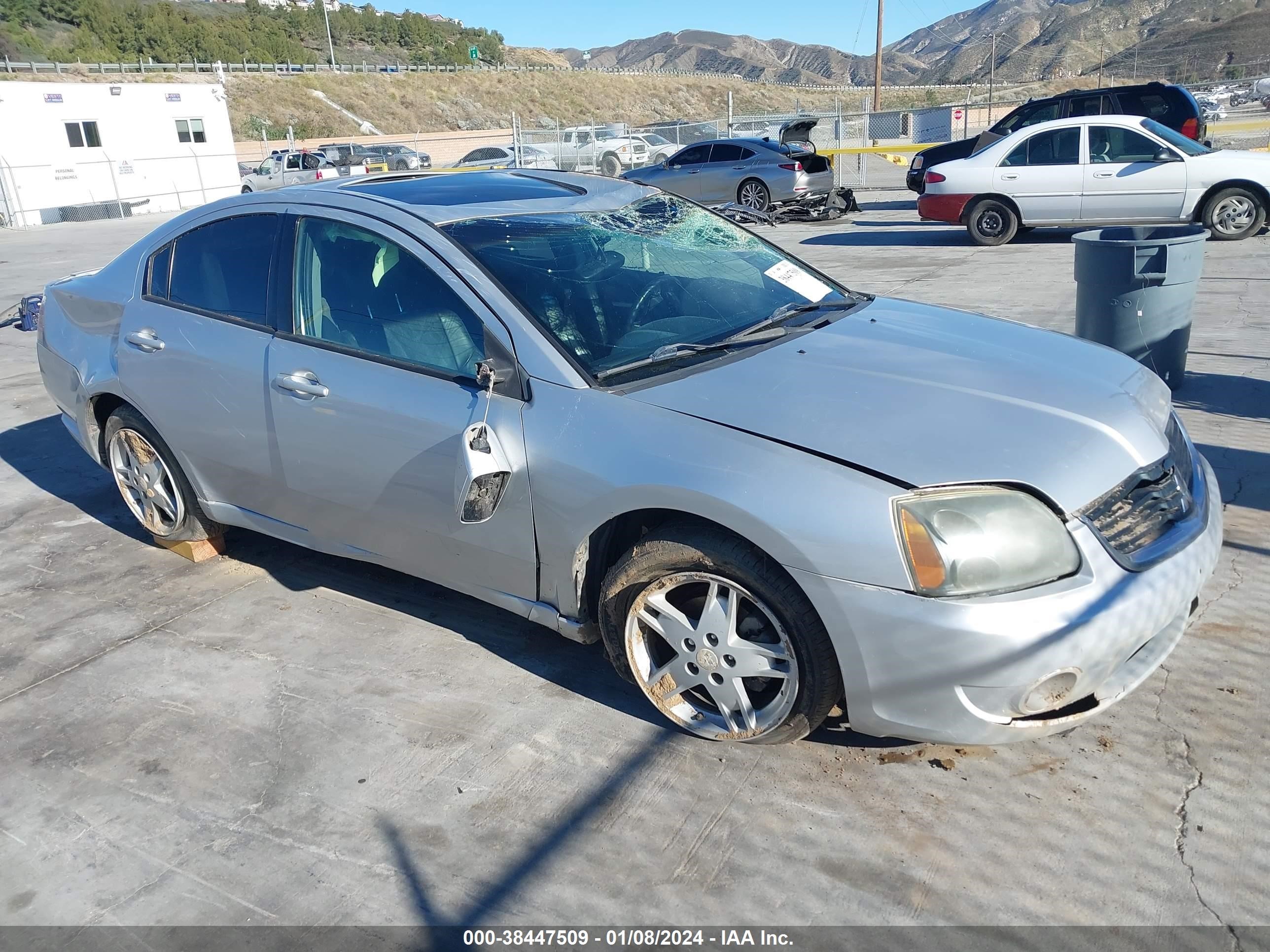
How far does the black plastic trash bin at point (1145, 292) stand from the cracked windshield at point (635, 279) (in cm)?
267

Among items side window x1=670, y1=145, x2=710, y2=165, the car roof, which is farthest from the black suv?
the car roof

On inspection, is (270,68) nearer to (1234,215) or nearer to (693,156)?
(693,156)

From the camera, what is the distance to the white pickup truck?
93.3 ft

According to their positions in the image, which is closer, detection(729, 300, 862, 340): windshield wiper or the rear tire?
detection(729, 300, 862, 340): windshield wiper

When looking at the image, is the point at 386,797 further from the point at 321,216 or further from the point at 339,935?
the point at 321,216

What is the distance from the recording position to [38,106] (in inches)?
1160

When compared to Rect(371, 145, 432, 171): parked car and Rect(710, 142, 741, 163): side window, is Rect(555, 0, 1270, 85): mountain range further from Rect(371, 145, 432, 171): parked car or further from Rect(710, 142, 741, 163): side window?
Rect(710, 142, 741, 163): side window

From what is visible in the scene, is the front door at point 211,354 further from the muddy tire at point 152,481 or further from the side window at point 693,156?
the side window at point 693,156

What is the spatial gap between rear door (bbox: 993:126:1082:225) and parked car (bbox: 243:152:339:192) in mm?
21187

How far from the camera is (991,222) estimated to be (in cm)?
1343

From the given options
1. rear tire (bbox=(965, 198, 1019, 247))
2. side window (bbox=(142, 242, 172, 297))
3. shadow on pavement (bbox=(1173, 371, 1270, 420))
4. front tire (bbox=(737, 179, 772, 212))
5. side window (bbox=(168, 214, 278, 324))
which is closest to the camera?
side window (bbox=(168, 214, 278, 324))

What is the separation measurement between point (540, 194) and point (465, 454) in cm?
145

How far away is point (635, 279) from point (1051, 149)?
1092 centimetres

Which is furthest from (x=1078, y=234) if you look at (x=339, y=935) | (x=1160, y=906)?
(x=339, y=935)
